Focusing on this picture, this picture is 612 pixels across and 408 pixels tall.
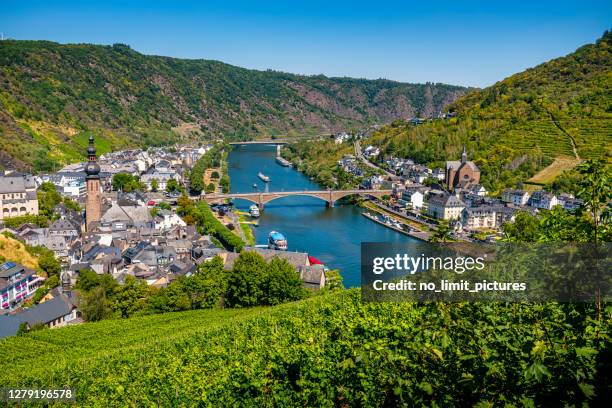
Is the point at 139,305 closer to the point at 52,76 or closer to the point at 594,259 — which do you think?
the point at 594,259

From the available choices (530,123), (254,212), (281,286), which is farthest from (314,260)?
(530,123)

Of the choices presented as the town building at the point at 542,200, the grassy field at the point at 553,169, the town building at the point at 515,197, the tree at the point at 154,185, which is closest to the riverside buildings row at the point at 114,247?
the tree at the point at 154,185

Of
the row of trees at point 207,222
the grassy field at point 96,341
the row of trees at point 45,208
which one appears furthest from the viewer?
the row of trees at point 45,208

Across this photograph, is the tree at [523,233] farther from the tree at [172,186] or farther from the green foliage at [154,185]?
the green foliage at [154,185]

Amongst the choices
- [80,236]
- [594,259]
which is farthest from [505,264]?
[80,236]

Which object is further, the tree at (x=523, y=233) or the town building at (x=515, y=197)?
the town building at (x=515, y=197)

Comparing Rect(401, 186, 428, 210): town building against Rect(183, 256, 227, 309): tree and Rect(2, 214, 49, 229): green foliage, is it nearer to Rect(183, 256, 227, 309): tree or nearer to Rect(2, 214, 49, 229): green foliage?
Rect(183, 256, 227, 309): tree

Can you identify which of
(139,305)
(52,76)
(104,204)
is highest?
(52,76)
